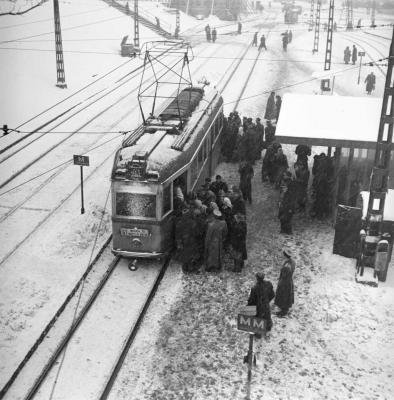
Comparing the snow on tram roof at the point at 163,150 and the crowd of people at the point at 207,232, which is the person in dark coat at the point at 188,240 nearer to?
the crowd of people at the point at 207,232

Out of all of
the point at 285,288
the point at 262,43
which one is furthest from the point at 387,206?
the point at 262,43

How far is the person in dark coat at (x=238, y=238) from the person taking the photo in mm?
12172

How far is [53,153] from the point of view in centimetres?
2006

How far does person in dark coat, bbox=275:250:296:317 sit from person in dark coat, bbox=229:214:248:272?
1.82 metres

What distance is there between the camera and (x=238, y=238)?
12266mm

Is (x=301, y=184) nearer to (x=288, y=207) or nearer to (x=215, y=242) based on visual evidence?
(x=288, y=207)

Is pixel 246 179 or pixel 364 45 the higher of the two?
pixel 364 45

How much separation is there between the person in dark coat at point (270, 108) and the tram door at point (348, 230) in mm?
11950

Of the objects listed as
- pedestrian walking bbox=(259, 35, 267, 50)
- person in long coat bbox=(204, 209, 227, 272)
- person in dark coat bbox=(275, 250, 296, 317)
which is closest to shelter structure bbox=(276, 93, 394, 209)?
person in long coat bbox=(204, 209, 227, 272)

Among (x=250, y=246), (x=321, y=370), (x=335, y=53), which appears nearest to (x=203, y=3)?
(x=335, y=53)

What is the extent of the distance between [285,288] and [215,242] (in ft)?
6.82

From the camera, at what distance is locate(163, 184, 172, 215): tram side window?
1206 centimetres

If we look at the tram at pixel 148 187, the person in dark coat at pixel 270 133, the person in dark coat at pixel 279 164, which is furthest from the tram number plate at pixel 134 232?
the person in dark coat at pixel 270 133

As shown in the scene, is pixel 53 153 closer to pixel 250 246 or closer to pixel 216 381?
pixel 250 246
